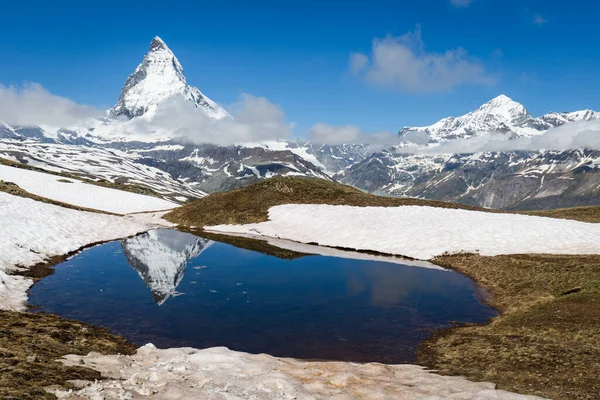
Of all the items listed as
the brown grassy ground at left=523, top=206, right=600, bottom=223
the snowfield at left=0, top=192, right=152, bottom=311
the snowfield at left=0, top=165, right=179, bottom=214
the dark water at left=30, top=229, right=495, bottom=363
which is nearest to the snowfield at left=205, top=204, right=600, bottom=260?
the dark water at left=30, top=229, right=495, bottom=363

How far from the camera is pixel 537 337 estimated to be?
18172 mm

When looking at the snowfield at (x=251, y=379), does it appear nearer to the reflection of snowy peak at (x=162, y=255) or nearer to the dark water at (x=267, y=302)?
the dark water at (x=267, y=302)

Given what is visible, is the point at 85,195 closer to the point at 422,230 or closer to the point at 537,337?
the point at 422,230

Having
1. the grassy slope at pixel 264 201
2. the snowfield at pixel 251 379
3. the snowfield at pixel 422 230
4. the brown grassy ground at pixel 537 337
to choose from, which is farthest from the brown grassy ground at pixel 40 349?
the grassy slope at pixel 264 201

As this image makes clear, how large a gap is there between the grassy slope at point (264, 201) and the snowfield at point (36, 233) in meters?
10.6

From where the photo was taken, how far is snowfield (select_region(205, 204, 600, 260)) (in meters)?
38.6

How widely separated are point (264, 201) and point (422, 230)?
29.8 m

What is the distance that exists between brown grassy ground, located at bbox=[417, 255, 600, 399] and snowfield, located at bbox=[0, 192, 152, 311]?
2242 centimetres

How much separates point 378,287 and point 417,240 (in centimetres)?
1545

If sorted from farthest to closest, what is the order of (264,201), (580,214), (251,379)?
(264,201) < (580,214) < (251,379)

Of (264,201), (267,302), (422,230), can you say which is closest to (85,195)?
(264,201)

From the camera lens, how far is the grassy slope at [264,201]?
207 ft

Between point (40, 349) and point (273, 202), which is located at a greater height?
point (273, 202)

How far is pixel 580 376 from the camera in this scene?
1375 centimetres
